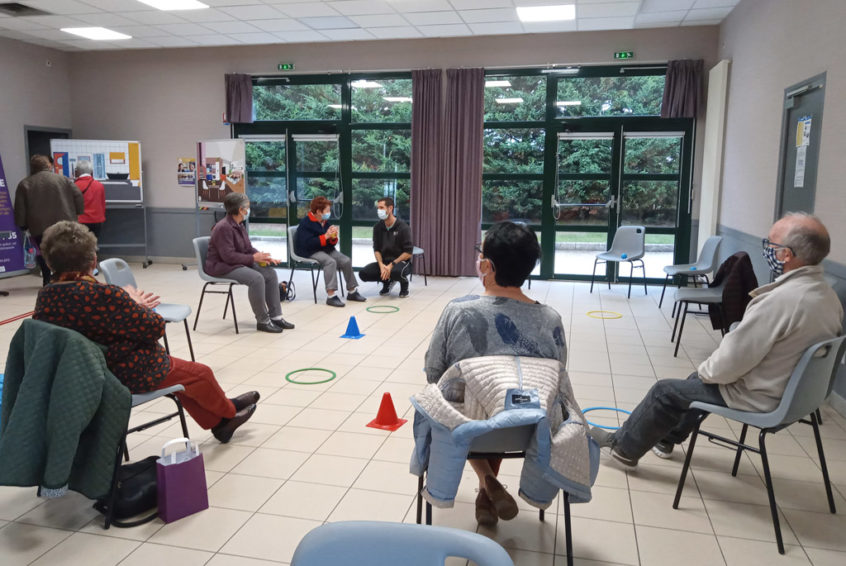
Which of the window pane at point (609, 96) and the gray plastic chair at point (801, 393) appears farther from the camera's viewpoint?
the window pane at point (609, 96)

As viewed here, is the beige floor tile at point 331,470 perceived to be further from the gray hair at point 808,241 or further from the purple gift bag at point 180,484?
the gray hair at point 808,241

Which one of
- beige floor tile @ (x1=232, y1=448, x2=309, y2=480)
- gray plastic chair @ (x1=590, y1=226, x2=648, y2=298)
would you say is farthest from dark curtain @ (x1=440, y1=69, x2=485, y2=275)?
beige floor tile @ (x1=232, y1=448, x2=309, y2=480)

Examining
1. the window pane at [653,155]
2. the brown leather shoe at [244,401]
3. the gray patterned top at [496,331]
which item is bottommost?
the brown leather shoe at [244,401]

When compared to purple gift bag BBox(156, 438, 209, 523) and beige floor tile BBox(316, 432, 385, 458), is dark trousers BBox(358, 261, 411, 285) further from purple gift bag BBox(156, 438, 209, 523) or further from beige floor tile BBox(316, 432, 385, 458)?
purple gift bag BBox(156, 438, 209, 523)

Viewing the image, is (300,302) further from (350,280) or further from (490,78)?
(490,78)

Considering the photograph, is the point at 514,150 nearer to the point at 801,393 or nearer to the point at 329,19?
the point at 329,19

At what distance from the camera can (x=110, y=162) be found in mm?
9234

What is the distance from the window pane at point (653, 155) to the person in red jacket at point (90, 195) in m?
6.81

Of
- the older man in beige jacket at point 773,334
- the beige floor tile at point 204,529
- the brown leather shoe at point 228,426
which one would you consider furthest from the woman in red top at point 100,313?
the older man in beige jacket at point 773,334

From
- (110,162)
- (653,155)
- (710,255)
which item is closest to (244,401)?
(710,255)

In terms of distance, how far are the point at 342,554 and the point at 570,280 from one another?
26.0 ft

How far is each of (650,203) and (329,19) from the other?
4.55 meters

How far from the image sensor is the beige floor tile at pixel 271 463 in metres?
2.93

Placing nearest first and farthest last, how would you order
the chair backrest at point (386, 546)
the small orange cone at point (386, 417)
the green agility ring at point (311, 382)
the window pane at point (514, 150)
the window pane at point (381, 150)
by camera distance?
the chair backrest at point (386, 546), the small orange cone at point (386, 417), the green agility ring at point (311, 382), the window pane at point (514, 150), the window pane at point (381, 150)
